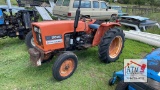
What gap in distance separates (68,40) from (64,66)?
0.64 m

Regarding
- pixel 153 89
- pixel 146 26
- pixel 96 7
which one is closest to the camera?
pixel 153 89

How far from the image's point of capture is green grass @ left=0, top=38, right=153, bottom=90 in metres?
3.35

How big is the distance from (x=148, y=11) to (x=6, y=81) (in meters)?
13.1

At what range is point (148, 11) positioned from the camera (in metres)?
13.9

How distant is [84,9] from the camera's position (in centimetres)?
933

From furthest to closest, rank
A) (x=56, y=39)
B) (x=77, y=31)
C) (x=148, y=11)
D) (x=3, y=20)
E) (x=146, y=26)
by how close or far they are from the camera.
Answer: (x=148, y=11)
(x=146, y=26)
(x=3, y=20)
(x=77, y=31)
(x=56, y=39)

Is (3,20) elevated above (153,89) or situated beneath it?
elevated above

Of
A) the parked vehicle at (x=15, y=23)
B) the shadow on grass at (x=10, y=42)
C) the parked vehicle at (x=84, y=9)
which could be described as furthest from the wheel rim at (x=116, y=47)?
the parked vehicle at (x=84, y=9)

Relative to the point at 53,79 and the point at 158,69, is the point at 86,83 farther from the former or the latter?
the point at 158,69

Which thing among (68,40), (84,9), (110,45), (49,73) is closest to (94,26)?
(110,45)

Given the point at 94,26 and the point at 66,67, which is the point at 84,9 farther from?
the point at 66,67

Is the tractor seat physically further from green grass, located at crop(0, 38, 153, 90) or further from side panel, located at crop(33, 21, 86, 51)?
green grass, located at crop(0, 38, 153, 90)

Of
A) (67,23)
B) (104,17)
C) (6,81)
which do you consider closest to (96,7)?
(104,17)

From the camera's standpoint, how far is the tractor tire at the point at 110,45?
3902mm
